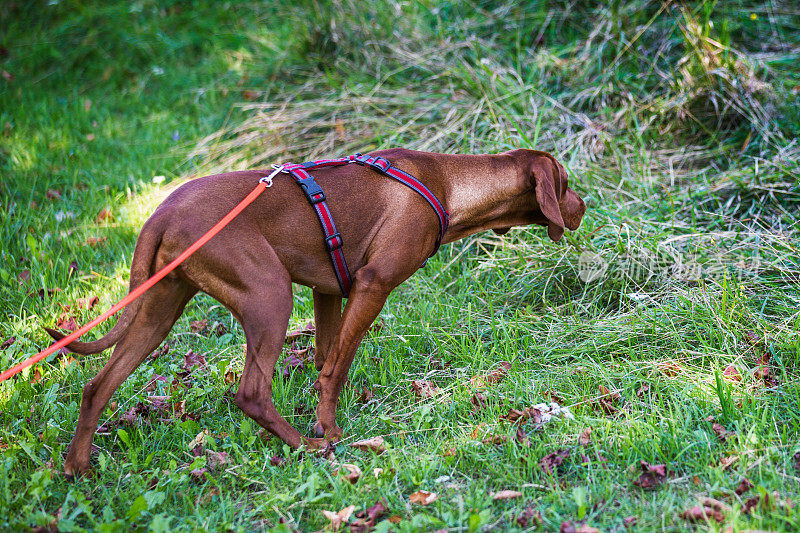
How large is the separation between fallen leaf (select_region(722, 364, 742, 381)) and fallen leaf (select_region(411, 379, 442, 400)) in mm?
1405

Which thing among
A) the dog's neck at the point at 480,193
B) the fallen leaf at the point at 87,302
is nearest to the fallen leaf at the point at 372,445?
the dog's neck at the point at 480,193

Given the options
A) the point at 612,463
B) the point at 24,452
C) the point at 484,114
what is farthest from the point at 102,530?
the point at 484,114

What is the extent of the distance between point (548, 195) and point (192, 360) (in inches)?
89.1

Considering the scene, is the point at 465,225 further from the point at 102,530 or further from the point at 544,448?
the point at 102,530

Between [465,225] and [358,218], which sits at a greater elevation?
[358,218]

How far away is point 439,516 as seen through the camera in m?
2.52

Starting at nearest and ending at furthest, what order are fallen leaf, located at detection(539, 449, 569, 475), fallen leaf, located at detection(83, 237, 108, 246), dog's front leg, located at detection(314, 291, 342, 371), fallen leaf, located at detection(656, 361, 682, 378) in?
fallen leaf, located at detection(539, 449, 569, 475) → fallen leaf, located at detection(656, 361, 682, 378) → dog's front leg, located at detection(314, 291, 342, 371) → fallen leaf, located at detection(83, 237, 108, 246)

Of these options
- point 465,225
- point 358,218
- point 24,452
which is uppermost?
point 358,218

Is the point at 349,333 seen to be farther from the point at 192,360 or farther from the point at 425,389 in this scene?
the point at 192,360

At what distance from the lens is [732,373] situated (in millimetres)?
3275

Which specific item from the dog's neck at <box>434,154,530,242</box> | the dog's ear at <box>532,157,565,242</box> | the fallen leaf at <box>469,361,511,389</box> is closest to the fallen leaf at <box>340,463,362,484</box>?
the fallen leaf at <box>469,361,511,389</box>

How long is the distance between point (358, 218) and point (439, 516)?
1429 mm

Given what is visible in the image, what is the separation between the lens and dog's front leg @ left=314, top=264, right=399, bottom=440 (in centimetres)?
314

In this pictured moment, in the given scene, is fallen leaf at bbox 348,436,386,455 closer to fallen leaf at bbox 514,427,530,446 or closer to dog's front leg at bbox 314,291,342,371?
fallen leaf at bbox 514,427,530,446
